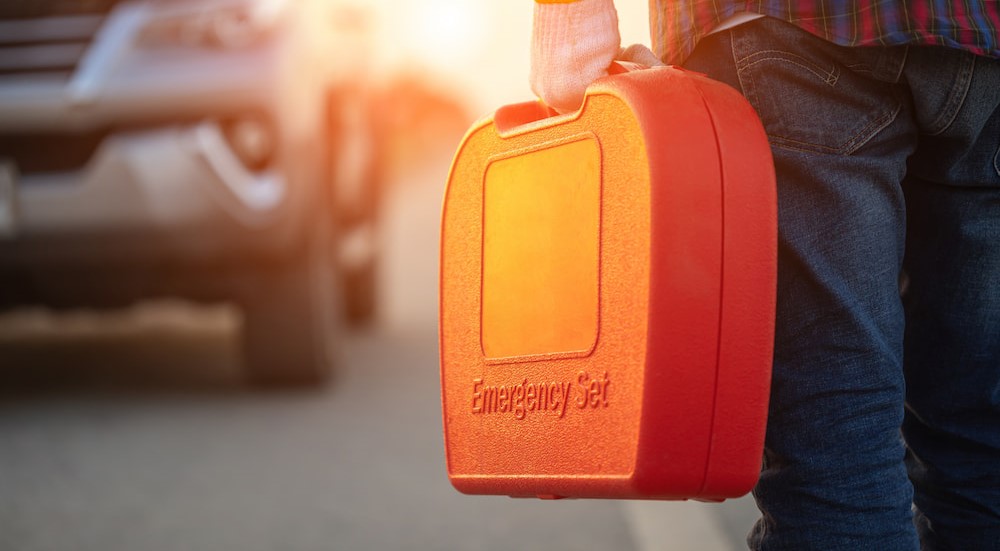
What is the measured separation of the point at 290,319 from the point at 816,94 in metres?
3.75

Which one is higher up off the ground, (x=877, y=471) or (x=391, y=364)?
(x=877, y=471)

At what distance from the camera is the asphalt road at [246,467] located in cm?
337

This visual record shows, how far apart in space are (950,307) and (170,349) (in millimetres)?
5479

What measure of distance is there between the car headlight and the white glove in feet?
11.4

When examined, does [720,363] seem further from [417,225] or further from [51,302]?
[417,225]

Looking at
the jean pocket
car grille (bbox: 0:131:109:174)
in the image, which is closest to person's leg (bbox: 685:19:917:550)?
the jean pocket

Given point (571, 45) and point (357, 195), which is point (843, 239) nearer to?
point (571, 45)

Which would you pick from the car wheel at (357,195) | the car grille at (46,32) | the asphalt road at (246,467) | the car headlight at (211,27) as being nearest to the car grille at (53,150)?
the car grille at (46,32)

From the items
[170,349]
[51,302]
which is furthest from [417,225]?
[51,302]

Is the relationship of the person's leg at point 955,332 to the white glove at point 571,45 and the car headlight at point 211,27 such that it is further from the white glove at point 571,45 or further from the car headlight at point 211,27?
the car headlight at point 211,27

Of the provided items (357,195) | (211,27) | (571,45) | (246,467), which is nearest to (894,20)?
(571,45)

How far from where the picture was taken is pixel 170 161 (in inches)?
186

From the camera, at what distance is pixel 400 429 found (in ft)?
15.5

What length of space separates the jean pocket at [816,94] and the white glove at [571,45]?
0.53 feet
